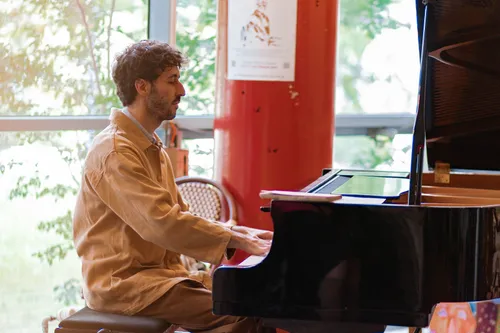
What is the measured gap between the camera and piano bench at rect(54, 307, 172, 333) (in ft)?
9.00

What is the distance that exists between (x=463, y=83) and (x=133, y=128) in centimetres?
115

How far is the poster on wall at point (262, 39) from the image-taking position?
3.98m

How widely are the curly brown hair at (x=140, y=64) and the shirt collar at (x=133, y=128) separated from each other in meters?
0.08

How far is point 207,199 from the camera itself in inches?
161

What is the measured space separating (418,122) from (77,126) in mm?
2290

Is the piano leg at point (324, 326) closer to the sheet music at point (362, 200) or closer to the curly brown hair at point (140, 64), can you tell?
the sheet music at point (362, 200)

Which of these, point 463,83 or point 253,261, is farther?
point 463,83

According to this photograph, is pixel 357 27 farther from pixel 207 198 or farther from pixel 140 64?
pixel 140 64

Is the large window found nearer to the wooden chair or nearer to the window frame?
the window frame

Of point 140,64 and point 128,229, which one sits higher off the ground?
point 140,64

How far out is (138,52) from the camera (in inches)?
120

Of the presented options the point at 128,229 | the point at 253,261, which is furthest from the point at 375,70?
the point at 253,261

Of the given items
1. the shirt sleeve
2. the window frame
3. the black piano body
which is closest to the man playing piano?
the shirt sleeve

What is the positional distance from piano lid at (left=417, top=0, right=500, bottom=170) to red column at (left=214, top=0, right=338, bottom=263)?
0.86 meters
